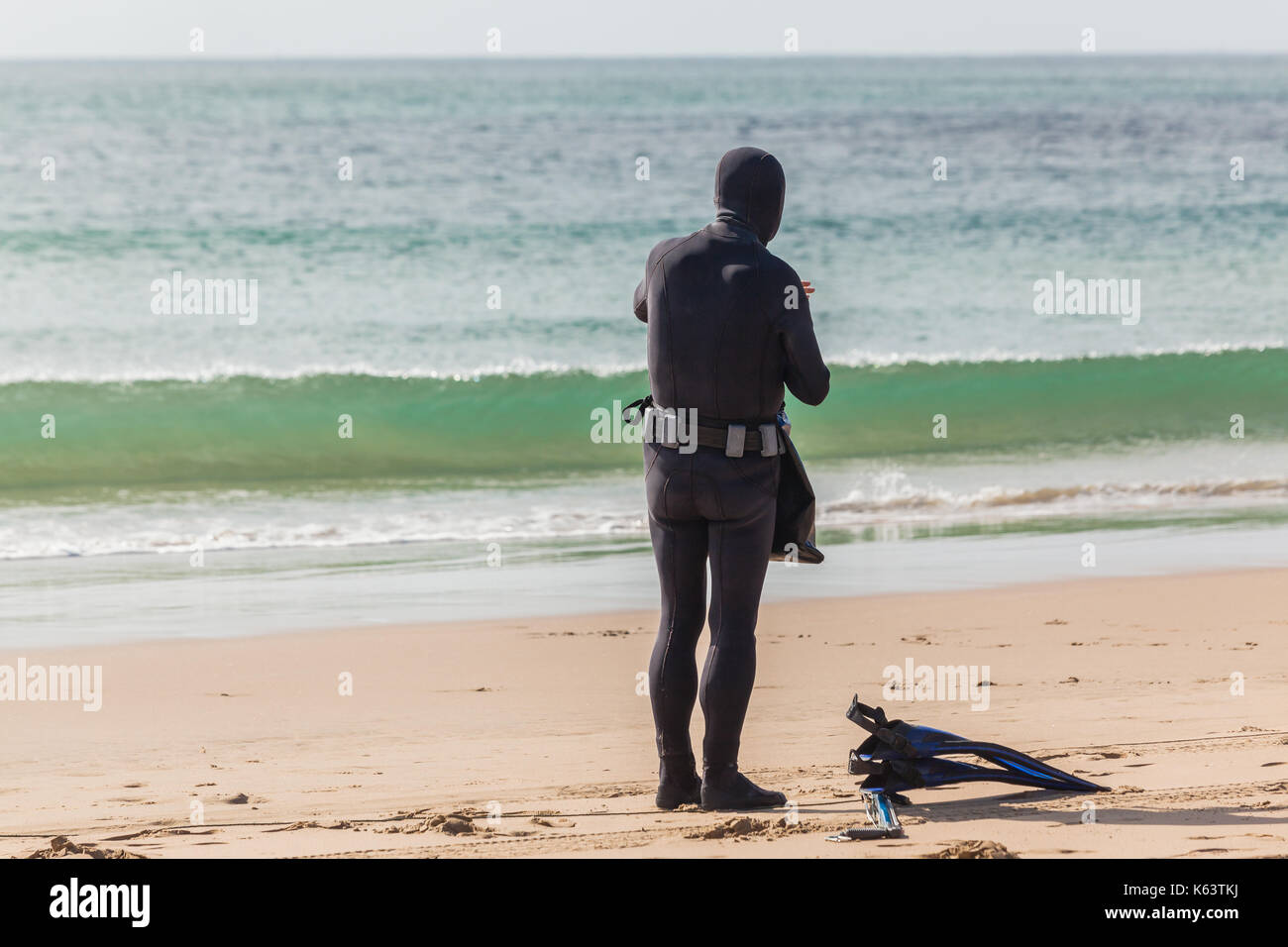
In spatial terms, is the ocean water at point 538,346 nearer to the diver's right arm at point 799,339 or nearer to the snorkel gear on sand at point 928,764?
the snorkel gear on sand at point 928,764

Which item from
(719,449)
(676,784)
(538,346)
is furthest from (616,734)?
(538,346)

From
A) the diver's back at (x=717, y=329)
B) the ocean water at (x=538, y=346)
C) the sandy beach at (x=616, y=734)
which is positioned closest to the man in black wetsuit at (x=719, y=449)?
the diver's back at (x=717, y=329)

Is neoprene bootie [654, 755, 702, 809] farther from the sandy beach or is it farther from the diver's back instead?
the diver's back

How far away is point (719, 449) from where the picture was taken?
4125 mm

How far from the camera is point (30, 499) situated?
40.4ft

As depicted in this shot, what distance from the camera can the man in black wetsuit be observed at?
13.4 feet

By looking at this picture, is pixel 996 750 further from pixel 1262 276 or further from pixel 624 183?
pixel 624 183

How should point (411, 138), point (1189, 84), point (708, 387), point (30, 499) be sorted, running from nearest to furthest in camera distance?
point (708, 387) → point (30, 499) → point (411, 138) → point (1189, 84)

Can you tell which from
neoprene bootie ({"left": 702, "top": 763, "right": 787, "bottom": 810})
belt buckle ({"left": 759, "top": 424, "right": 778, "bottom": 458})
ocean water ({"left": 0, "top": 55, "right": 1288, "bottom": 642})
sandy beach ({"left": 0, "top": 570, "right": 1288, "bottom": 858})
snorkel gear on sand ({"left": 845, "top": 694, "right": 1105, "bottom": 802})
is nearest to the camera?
sandy beach ({"left": 0, "top": 570, "right": 1288, "bottom": 858})

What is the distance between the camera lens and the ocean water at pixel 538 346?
9.58m

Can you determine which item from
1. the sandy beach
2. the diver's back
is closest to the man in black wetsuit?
the diver's back

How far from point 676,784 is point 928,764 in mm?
756
